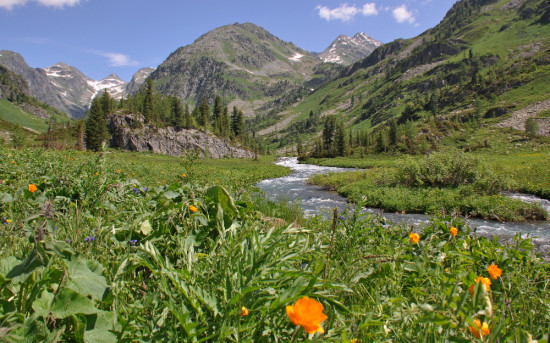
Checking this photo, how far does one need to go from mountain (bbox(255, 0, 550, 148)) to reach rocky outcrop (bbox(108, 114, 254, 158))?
53.3 metres

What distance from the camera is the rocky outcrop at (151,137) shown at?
60.9 m

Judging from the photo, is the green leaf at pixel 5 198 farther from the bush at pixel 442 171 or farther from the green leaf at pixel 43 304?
the bush at pixel 442 171

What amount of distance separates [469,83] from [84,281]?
137 m

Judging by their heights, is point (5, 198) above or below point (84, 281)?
above

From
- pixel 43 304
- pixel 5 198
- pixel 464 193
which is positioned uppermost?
pixel 5 198

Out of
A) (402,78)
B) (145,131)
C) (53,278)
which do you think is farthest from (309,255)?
(402,78)

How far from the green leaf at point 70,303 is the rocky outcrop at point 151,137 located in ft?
191

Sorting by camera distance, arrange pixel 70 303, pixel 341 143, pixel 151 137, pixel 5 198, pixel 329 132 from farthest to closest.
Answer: pixel 329 132 → pixel 341 143 → pixel 151 137 → pixel 5 198 → pixel 70 303

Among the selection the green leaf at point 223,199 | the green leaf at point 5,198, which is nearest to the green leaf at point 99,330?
the green leaf at point 223,199

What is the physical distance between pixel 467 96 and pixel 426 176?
106520mm

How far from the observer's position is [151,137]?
207 feet

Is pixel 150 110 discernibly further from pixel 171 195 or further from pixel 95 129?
pixel 171 195

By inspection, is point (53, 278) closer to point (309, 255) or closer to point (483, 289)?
point (309, 255)

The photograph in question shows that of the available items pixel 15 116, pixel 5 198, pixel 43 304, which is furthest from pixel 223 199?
pixel 15 116
